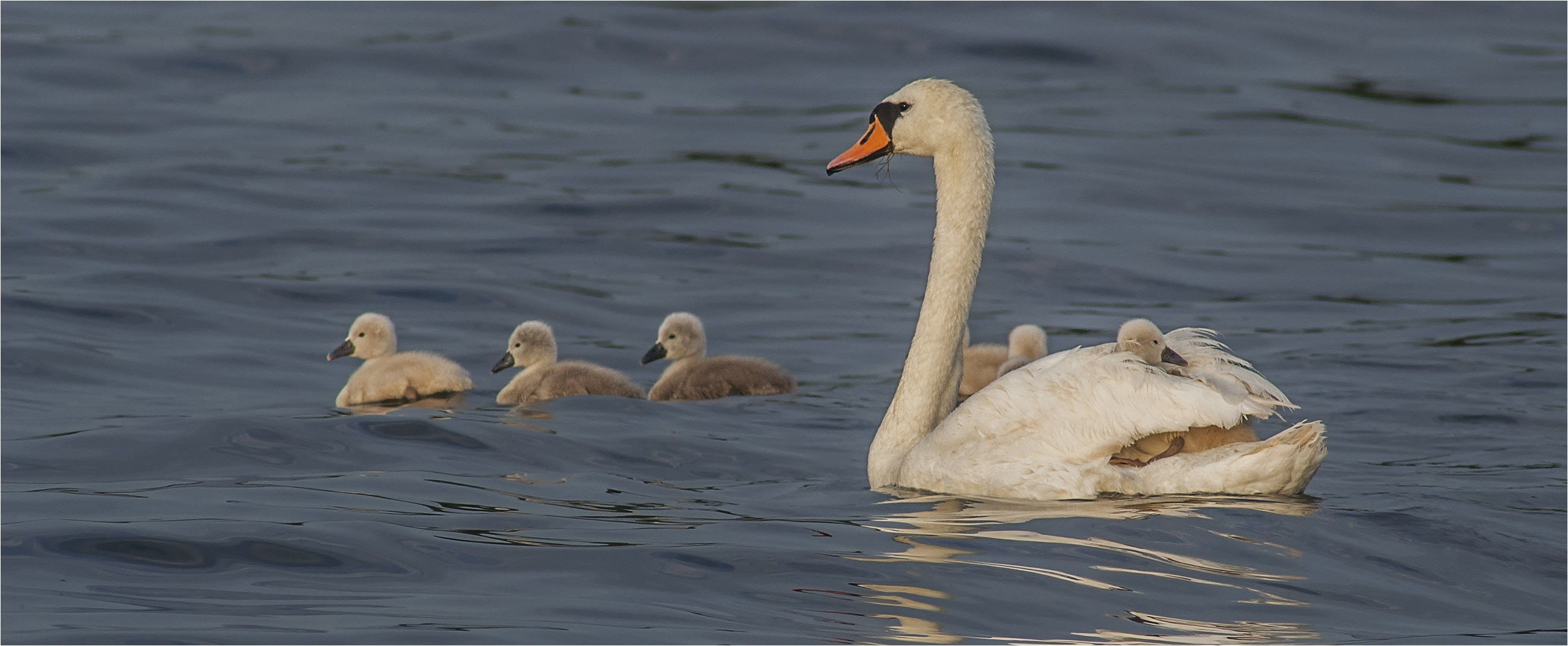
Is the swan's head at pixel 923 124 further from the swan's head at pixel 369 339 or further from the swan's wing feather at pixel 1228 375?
Result: the swan's head at pixel 369 339

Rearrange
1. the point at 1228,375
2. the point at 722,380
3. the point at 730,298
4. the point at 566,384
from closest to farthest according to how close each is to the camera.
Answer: the point at 1228,375 → the point at 566,384 → the point at 722,380 → the point at 730,298

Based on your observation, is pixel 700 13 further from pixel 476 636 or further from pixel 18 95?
pixel 476 636

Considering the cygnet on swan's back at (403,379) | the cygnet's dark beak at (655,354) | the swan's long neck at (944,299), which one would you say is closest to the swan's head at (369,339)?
the cygnet on swan's back at (403,379)

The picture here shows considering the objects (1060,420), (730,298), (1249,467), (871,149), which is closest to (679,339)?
(730,298)

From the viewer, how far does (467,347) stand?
13172mm

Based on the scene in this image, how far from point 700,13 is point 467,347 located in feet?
50.5

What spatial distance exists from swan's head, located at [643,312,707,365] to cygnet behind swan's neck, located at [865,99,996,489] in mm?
3255

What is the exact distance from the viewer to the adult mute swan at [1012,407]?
23.9 feet

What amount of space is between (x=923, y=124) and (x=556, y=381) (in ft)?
11.3

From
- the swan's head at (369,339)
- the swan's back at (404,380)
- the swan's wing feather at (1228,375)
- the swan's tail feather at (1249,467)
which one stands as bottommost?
the swan's back at (404,380)

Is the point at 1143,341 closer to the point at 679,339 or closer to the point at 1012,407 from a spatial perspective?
the point at 1012,407

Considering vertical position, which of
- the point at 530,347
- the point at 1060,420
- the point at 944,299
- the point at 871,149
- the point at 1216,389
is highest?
the point at 871,149

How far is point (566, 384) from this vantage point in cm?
1094

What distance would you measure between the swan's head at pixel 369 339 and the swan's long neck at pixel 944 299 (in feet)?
14.1
